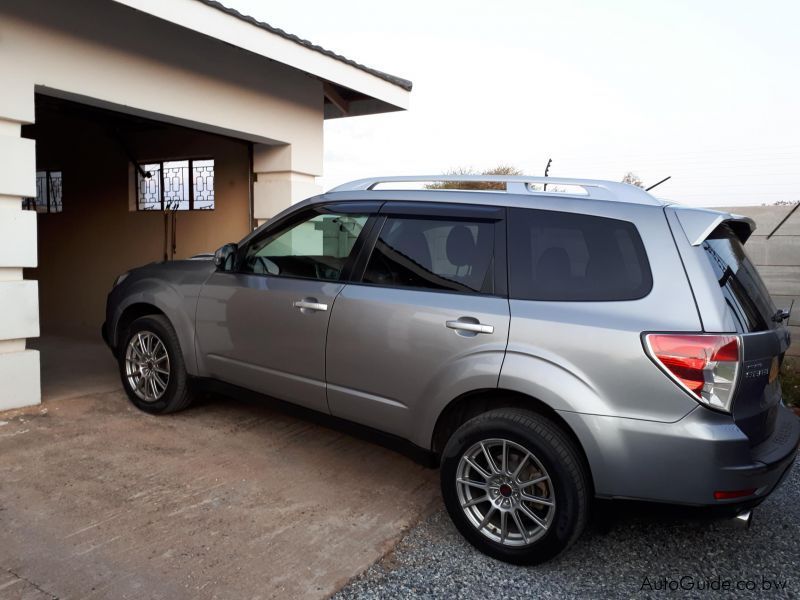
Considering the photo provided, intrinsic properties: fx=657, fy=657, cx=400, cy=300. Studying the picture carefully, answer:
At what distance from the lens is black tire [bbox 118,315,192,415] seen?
189 inches

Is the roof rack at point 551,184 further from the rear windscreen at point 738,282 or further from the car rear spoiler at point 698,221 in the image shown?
the rear windscreen at point 738,282

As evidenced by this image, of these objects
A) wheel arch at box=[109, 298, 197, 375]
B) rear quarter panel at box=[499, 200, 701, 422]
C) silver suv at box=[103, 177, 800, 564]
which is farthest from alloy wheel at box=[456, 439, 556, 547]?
wheel arch at box=[109, 298, 197, 375]

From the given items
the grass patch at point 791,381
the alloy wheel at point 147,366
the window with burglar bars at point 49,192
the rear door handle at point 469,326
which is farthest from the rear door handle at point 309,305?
the window with burglar bars at point 49,192

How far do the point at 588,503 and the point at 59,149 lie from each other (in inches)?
376

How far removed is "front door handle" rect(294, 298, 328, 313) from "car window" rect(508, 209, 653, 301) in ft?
3.90

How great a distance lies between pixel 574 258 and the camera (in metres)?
3.06

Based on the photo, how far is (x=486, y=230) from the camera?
336 centimetres

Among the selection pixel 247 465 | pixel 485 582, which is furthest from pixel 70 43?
pixel 485 582

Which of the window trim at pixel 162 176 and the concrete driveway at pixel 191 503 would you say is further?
the window trim at pixel 162 176

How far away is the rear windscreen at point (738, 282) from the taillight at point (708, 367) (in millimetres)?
162

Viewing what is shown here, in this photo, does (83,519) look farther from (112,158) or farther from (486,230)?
(112,158)

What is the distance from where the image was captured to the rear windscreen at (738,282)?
9.23ft

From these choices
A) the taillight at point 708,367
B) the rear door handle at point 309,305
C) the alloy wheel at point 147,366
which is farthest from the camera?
the alloy wheel at point 147,366

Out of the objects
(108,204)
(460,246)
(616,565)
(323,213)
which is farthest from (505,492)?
(108,204)
